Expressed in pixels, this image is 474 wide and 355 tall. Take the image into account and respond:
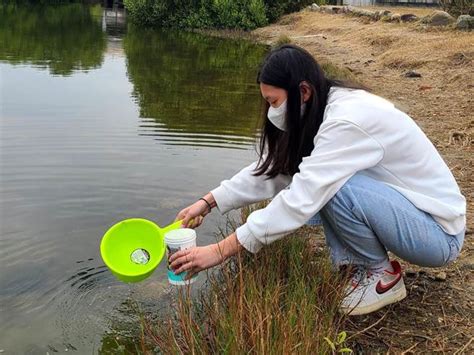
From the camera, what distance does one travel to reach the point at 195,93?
32.4 feet

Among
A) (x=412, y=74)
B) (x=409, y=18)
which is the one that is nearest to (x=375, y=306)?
(x=412, y=74)

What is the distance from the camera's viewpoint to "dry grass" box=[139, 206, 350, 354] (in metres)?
2.09

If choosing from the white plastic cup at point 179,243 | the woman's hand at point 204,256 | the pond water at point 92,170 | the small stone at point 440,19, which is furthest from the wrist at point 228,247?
the small stone at point 440,19

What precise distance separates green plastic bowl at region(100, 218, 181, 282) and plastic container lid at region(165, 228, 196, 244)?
10.2 inches

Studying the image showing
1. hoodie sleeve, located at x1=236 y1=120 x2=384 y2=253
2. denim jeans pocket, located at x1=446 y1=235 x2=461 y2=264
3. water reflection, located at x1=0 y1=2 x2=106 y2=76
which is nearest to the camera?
hoodie sleeve, located at x1=236 y1=120 x2=384 y2=253

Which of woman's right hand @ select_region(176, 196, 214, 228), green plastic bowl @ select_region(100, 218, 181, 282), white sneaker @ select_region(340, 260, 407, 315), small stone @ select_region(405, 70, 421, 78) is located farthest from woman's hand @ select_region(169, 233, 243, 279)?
small stone @ select_region(405, 70, 421, 78)

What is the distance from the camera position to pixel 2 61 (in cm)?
1208

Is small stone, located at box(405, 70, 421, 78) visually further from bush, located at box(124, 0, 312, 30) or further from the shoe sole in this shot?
bush, located at box(124, 0, 312, 30)

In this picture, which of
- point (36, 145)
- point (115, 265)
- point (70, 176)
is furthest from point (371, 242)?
point (36, 145)

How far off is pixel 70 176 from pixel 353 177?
11.3 feet

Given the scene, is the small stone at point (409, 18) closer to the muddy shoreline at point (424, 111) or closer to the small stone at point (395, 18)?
the small stone at point (395, 18)

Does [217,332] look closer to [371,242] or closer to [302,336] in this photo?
[302,336]

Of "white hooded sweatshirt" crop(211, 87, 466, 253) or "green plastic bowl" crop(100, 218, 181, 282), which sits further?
"green plastic bowl" crop(100, 218, 181, 282)

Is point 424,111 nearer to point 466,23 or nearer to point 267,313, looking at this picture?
point 267,313
